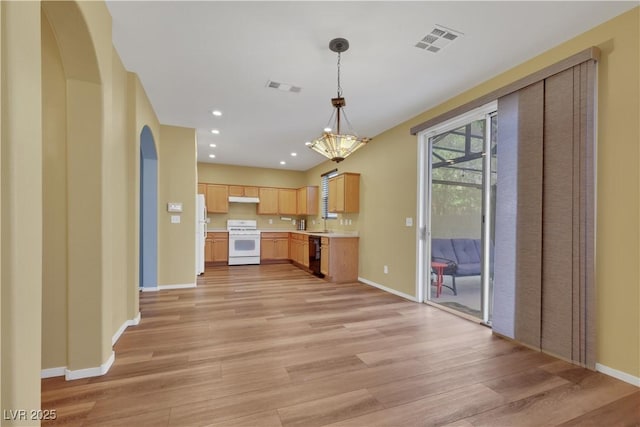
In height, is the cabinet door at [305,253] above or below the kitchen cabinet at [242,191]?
below

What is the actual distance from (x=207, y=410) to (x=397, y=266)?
349cm

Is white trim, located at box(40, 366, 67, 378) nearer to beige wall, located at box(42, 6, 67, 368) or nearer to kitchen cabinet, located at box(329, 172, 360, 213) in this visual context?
beige wall, located at box(42, 6, 67, 368)

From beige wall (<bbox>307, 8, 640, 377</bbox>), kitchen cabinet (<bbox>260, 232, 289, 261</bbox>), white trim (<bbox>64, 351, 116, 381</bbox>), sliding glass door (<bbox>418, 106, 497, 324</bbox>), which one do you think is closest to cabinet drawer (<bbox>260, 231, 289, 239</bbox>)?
kitchen cabinet (<bbox>260, 232, 289, 261</bbox>)

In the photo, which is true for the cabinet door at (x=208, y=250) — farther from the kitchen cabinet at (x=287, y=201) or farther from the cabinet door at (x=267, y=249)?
the kitchen cabinet at (x=287, y=201)

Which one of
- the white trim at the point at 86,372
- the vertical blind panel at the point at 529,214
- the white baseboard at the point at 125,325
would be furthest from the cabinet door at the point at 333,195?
the white trim at the point at 86,372

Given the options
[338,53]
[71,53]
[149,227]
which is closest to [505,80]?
[338,53]

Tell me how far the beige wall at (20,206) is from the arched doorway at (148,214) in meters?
3.43

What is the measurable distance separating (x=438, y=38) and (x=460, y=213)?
2.14m

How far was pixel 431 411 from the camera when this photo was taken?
1774mm

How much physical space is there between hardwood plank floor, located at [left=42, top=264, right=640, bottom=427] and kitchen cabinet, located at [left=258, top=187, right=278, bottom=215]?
490 centimetres

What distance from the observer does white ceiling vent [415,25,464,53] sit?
236 centimetres

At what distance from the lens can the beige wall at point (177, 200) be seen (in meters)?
4.74

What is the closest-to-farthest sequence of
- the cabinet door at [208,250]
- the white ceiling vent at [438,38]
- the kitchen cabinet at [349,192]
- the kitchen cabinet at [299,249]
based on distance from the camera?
the white ceiling vent at [438,38], the kitchen cabinet at [349,192], the kitchen cabinet at [299,249], the cabinet door at [208,250]

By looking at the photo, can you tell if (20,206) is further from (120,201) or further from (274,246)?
(274,246)
